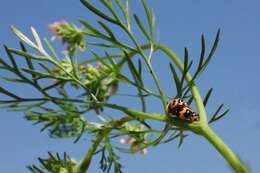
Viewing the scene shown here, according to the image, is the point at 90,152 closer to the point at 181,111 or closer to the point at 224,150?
the point at 181,111

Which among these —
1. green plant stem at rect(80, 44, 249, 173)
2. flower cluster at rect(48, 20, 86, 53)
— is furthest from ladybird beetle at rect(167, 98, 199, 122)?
flower cluster at rect(48, 20, 86, 53)

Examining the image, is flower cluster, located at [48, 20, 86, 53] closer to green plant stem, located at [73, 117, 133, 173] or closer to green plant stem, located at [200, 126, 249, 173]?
green plant stem, located at [73, 117, 133, 173]

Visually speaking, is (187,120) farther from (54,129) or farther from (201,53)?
(54,129)

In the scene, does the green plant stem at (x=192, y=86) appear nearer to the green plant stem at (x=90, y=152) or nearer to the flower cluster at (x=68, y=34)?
the green plant stem at (x=90, y=152)

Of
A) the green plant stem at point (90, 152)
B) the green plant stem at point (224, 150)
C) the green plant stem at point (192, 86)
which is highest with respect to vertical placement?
the green plant stem at point (192, 86)

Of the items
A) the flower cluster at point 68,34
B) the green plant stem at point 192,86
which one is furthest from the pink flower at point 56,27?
the green plant stem at point 192,86

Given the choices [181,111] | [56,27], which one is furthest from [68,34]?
[181,111]
